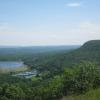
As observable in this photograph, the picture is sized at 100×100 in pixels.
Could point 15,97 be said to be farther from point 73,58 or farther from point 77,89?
point 73,58

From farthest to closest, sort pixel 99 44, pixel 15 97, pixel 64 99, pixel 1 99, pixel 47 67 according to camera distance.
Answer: pixel 99 44 → pixel 47 67 → pixel 15 97 → pixel 1 99 → pixel 64 99

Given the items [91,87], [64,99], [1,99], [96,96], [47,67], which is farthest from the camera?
[47,67]

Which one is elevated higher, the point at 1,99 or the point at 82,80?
the point at 82,80

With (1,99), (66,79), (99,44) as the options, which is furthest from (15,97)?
(99,44)

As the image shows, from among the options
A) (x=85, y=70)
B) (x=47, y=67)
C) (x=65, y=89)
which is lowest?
(x=47, y=67)

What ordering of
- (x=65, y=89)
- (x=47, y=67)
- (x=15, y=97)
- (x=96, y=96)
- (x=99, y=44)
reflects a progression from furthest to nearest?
(x=99, y=44)
(x=47, y=67)
(x=15, y=97)
(x=65, y=89)
(x=96, y=96)

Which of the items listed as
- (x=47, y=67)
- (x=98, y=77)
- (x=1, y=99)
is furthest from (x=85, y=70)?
(x=47, y=67)

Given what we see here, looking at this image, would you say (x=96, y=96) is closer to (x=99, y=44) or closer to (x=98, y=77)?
(x=98, y=77)

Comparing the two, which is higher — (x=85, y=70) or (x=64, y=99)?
(x=85, y=70)

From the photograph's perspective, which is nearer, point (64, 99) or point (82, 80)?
point (64, 99)

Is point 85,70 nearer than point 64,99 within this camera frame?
No
